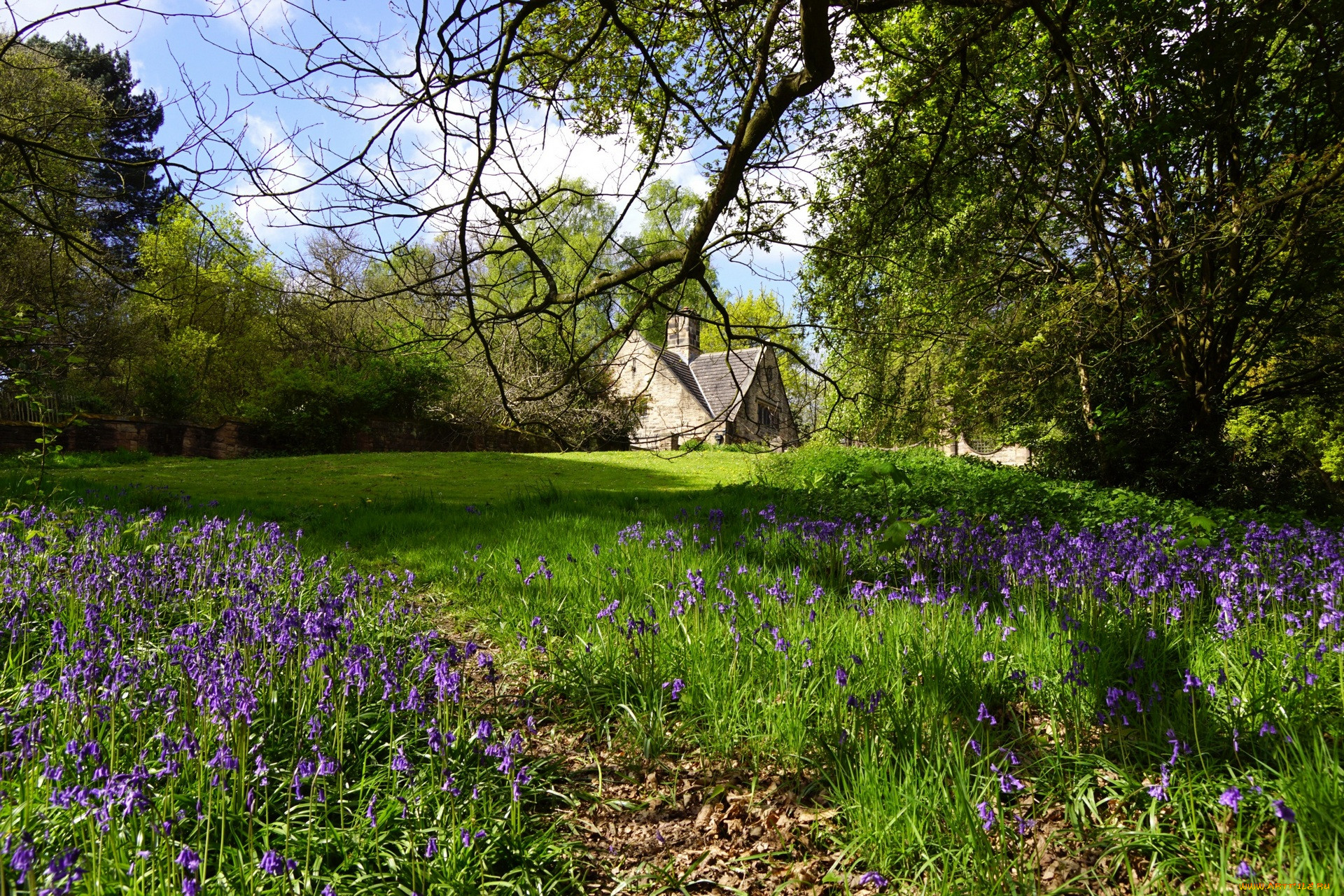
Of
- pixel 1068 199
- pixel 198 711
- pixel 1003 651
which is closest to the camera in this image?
pixel 198 711

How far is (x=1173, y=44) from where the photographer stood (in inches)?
314

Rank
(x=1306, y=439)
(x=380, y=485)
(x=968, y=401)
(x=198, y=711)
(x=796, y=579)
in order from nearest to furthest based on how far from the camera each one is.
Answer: (x=198, y=711), (x=796, y=579), (x=380, y=485), (x=968, y=401), (x=1306, y=439)

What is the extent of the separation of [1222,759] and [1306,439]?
23059mm

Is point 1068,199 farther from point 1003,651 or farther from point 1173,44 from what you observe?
point 1003,651

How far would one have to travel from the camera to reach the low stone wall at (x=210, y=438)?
13.8m

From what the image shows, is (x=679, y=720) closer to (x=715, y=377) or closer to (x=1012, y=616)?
(x=1012, y=616)

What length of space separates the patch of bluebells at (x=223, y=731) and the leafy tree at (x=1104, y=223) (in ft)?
11.1

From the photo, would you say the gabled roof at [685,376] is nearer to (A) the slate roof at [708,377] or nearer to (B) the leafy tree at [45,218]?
(A) the slate roof at [708,377]

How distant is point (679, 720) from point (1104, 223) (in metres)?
7.78

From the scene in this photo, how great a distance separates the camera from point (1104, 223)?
7.64m

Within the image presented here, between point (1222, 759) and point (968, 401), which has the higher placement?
point (968, 401)

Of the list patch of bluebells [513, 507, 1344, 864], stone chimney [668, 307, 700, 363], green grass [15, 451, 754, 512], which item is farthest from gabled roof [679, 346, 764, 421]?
patch of bluebells [513, 507, 1344, 864]

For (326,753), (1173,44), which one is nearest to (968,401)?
(1173,44)

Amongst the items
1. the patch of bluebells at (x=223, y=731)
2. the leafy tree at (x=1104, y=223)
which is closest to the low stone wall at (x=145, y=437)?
the patch of bluebells at (x=223, y=731)
